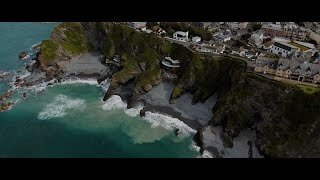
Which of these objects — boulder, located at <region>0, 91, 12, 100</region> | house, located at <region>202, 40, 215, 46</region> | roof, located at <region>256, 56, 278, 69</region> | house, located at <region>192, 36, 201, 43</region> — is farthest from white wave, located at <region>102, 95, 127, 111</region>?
roof, located at <region>256, 56, 278, 69</region>

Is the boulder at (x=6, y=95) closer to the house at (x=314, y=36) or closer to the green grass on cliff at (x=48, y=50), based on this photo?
the green grass on cliff at (x=48, y=50)

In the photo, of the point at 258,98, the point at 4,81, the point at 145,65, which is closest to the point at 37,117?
the point at 4,81

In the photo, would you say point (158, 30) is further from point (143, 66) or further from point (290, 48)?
point (290, 48)

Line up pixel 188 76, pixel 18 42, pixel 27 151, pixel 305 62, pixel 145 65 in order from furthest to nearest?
pixel 18 42
pixel 145 65
pixel 188 76
pixel 305 62
pixel 27 151

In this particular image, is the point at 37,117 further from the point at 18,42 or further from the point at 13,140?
the point at 18,42

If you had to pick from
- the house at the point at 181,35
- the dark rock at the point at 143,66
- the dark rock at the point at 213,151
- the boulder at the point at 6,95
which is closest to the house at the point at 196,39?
the house at the point at 181,35

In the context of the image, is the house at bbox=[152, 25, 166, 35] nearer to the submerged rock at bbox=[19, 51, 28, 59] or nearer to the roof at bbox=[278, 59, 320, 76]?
the roof at bbox=[278, 59, 320, 76]
